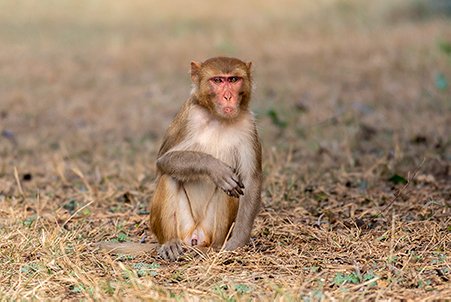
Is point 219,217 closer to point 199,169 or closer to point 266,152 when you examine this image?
point 199,169

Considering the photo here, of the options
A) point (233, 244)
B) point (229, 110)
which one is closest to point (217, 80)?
point (229, 110)

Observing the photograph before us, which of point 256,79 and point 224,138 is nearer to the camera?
point 224,138

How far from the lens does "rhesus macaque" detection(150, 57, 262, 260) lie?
5387mm

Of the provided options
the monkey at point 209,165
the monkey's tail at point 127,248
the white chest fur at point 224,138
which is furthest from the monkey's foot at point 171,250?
the white chest fur at point 224,138

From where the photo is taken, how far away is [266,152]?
321 inches

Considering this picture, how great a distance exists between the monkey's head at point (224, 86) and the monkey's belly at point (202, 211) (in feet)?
1.57

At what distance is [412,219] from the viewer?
6.14 m

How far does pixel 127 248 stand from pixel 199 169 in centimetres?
67

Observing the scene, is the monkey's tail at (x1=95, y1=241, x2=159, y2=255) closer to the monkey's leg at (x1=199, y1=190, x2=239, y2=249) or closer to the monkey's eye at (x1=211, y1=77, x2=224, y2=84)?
the monkey's leg at (x1=199, y1=190, x2=239, y2=249)

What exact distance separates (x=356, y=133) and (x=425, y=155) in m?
1.15

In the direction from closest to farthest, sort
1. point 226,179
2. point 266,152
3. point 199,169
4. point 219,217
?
Result: 1. point 226,179
2. point 199,169
3. point 219,217
4. point 266,152

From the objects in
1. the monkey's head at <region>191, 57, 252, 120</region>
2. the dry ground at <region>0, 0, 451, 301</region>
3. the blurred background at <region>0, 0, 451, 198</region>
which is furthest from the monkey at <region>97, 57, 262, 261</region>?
the blurred background at <region>0, 0, 451, 198</region>

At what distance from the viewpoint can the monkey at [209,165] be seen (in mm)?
5387

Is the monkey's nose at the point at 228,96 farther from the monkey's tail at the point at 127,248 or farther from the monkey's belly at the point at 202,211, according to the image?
the monkey's tail at the point at 127,248
